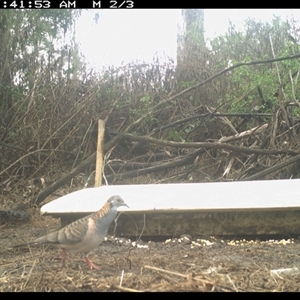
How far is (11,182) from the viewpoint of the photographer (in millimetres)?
3266

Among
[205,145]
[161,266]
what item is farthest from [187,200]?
[205,145]

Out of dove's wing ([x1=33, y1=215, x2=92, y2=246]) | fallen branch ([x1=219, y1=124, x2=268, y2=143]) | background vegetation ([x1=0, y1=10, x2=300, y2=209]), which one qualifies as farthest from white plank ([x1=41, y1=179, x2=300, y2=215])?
fallen branch ([x1=219, y1=124, x2=268, y2=143])

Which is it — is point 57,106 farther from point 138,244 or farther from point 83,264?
point 83,264

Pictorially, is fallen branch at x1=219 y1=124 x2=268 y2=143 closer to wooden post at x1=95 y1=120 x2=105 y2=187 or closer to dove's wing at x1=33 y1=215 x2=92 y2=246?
wooden post at x1=95 y1=120 x2=105 y2=187

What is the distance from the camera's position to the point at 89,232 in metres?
1.63

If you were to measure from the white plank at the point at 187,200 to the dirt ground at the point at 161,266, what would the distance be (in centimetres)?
18

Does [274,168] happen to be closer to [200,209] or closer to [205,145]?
[205,145]

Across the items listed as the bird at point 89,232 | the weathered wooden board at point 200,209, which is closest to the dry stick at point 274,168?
the weathered wooden board at point 200,209

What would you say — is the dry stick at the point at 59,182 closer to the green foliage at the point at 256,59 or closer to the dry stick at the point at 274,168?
the dry stick at the point at 274,168

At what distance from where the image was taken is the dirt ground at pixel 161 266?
135 centimetres

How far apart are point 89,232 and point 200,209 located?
0.71 meters

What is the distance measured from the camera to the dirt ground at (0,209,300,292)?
4.43ft

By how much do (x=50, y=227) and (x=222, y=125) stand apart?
2.20m
